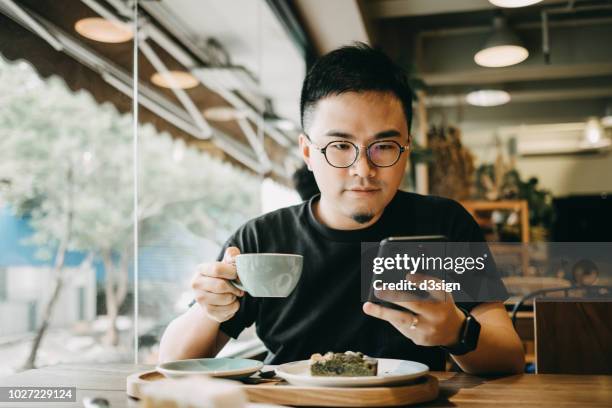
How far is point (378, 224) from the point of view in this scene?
1.41 m

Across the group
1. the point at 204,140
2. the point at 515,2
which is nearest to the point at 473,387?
the point at 204,140

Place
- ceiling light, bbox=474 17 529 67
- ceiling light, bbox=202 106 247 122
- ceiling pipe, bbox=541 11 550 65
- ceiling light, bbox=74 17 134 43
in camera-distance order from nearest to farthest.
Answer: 1. ceiling light, bbox=74 17 134 43
2. ceiling light, bbox=202 106 247 122
3. ceiling light, bbox=474 17 529 67
4. ceiling pipe, bbox=541 11 550 65

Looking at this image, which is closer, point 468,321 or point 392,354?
point 468,321

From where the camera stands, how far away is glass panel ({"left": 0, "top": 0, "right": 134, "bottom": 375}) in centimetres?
142

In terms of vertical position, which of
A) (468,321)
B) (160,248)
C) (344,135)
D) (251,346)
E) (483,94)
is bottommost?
(251,346)

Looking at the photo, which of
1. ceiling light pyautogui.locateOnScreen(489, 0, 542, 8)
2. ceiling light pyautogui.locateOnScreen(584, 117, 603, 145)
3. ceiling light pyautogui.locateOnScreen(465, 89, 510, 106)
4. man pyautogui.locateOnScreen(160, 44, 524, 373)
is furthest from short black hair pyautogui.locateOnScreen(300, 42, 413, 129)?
ceiling light pyautogui.locateOnScreen(584, 117, 603, 145)

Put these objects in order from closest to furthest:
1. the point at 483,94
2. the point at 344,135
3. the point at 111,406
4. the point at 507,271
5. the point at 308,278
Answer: the point at 111,406 → the point at 344,135 → the point at 308,278 → the point at 507,271 → the point at 483,94

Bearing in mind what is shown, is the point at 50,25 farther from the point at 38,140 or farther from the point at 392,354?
the point at 392,354

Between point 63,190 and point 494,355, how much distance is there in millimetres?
1329

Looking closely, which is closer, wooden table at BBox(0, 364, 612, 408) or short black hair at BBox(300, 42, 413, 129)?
wooden table at BBox(0, 364, 612, 408)

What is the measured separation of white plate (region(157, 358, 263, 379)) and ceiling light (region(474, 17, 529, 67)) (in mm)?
3791

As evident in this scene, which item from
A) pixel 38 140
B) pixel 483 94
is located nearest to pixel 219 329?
pixel 38 140

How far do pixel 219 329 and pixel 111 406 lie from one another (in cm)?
44

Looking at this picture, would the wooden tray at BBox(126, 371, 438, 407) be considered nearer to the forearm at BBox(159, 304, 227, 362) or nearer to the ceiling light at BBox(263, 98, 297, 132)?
the forearm at BBox(159, 304, 227, 362)
